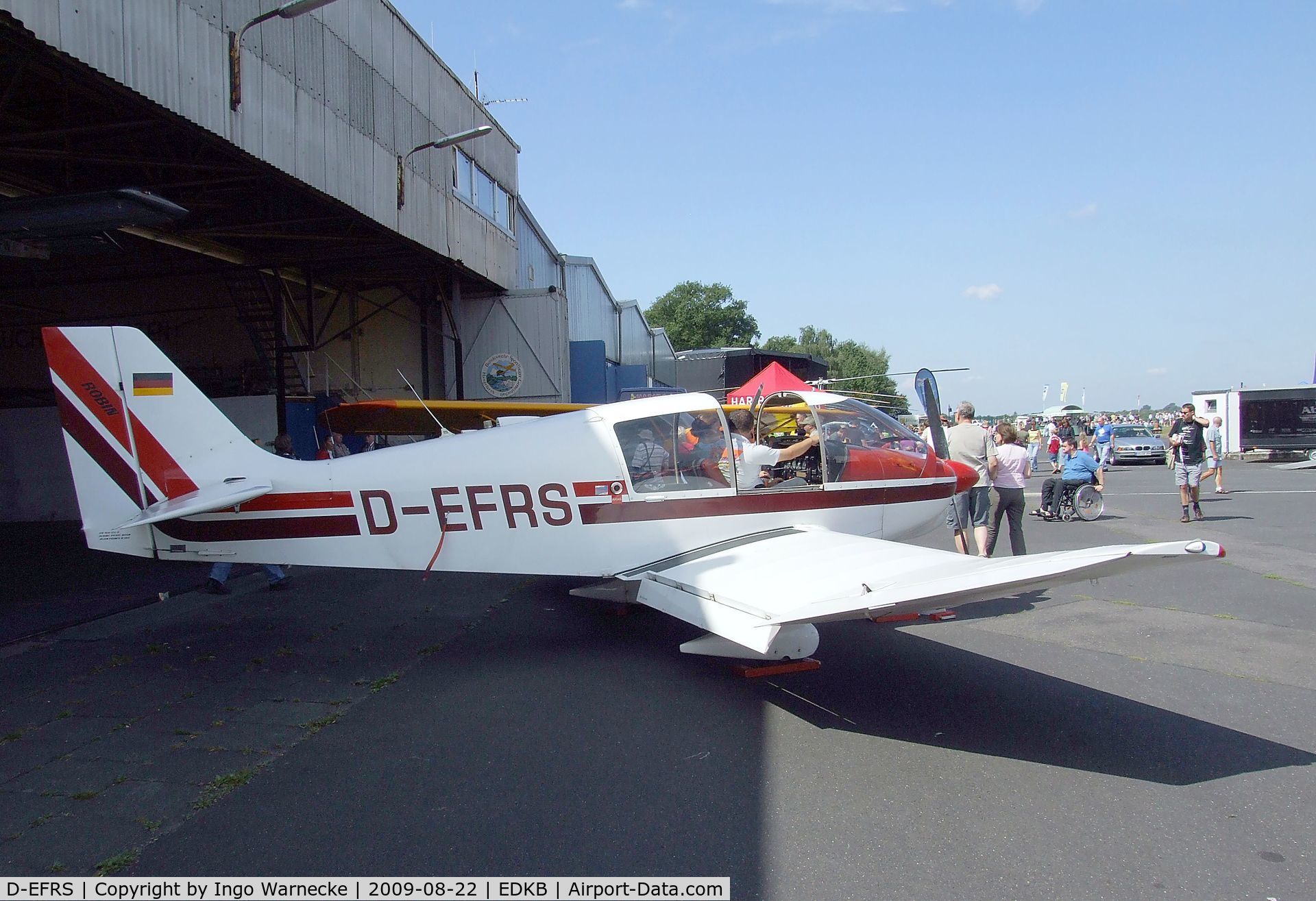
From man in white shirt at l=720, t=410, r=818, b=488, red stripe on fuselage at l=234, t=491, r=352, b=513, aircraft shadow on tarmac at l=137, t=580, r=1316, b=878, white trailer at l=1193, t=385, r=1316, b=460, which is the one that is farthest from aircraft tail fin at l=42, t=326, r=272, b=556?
white trailer at l=1193, t=385, r=1316, b=460

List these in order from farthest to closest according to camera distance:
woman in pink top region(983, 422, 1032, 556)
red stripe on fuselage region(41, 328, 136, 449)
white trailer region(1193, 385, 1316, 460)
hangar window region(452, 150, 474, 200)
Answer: white trailer region(1193, 385, 1316, 460), hangar window region(452, 150, 474, 200), woman in pink top region(983, 422, 1032, 556), red stripe on fuselage region(41, 328, 136, 449)

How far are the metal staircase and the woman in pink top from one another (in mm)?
10998

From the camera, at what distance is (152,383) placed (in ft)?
16.5

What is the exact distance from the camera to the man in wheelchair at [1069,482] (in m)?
11.9

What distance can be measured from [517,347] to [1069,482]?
10.7 m

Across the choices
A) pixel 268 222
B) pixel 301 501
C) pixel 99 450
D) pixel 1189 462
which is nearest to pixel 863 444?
pixel 301 501

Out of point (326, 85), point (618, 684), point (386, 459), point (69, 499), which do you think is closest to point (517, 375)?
point (326, 85)

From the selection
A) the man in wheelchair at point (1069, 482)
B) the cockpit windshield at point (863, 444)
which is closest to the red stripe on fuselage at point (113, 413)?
the cockpit windshield at point (863, 444)

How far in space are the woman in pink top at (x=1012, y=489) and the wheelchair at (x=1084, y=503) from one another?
16.2 ft

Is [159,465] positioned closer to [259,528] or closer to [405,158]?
[259,528]

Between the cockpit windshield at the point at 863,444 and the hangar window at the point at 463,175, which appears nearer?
the cockpit windshield at the point at 863,444

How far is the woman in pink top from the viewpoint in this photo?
7.66 m

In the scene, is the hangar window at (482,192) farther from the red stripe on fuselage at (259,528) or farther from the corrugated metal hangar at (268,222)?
the red stripe on fuselage at (259,528)

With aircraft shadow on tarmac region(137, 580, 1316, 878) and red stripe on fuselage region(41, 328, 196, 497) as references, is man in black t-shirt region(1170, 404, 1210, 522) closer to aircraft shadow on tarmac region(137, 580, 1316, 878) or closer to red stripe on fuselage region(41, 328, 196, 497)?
aircraft shadow on tarmac region(137, 580, 1316, 878)
